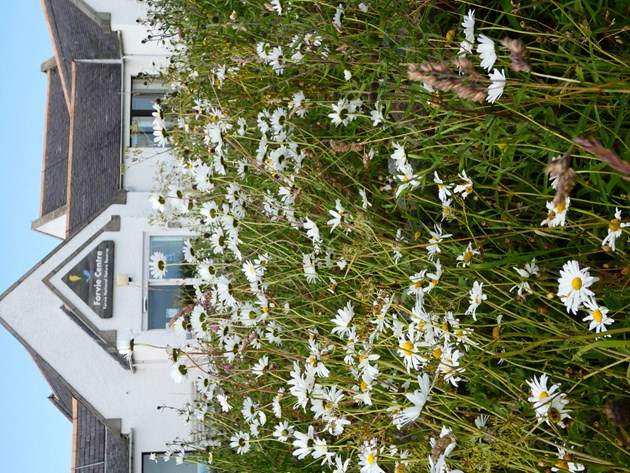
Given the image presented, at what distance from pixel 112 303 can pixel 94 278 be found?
423 millimetres

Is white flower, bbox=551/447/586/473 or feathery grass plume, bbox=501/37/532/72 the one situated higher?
feathery grass plume, bbox=501/37/532/72

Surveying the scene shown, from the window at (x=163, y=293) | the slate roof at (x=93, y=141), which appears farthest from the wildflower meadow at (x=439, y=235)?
the slate roof at (x=93, y=141)

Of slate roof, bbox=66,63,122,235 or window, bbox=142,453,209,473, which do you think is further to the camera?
slate roof, bbox=66,63,122,235

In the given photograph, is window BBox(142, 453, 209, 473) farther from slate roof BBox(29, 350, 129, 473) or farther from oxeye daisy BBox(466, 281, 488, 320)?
oxeye daisy BBox(466, 281, 488, 320)

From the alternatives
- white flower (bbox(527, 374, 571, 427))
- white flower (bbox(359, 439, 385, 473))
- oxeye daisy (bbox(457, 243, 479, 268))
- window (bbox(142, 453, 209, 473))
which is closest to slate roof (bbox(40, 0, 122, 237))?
window (bbox(142, 453, 209, 473))

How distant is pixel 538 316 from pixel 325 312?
1282 mm

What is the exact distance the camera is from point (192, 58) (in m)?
4.78

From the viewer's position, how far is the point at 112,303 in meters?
9.50

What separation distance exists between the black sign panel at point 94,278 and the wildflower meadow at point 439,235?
538cm

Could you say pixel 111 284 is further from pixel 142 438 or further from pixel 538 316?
pixel 538 316

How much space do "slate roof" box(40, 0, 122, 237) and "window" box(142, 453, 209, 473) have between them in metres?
3.33

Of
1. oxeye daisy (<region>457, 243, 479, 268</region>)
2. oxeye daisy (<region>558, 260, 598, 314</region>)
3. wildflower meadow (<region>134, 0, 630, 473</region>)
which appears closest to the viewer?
oxeye daisy (<region>558, 260, 598, 314</region>)

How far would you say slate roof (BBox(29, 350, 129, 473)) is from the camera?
9.63m

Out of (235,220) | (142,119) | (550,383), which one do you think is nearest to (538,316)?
(550,383)
